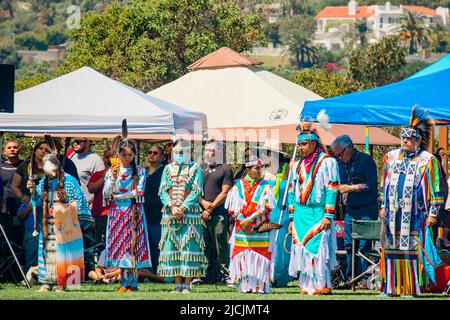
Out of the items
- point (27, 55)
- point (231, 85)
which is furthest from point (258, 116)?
point (27, 55)

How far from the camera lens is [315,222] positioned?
1222 centimetres

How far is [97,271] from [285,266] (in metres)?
2.24

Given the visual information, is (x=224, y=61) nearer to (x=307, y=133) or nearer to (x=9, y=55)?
(x=307, y=133)

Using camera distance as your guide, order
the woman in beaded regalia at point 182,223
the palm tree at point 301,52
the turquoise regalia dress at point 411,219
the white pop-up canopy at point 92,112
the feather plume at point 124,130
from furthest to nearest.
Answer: the palm tree at point 301,52 → the white pop-up canopy at point 92,112 → the feather plume at point 124,130 → the woman in beaded regalia at point 182,223 → the turquoise regalia dress at point 411,219

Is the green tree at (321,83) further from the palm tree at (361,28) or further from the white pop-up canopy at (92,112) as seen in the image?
the palm tree at (361,28)

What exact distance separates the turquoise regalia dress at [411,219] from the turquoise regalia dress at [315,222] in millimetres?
652

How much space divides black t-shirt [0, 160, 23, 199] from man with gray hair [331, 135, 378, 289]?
3.92 metres

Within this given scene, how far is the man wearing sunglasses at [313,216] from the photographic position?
12.2 metres

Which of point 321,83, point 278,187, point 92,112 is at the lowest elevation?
point 278,187

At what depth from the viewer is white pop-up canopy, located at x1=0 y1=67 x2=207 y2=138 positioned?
44.6ft

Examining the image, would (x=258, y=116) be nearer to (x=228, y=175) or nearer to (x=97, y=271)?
(x=228, y=175)

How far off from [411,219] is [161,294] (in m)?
2.62

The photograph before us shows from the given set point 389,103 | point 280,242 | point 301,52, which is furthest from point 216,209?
point 301,52

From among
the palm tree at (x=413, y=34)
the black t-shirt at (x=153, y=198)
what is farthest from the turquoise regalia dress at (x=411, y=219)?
the palm tree at (x=413, y=34)
